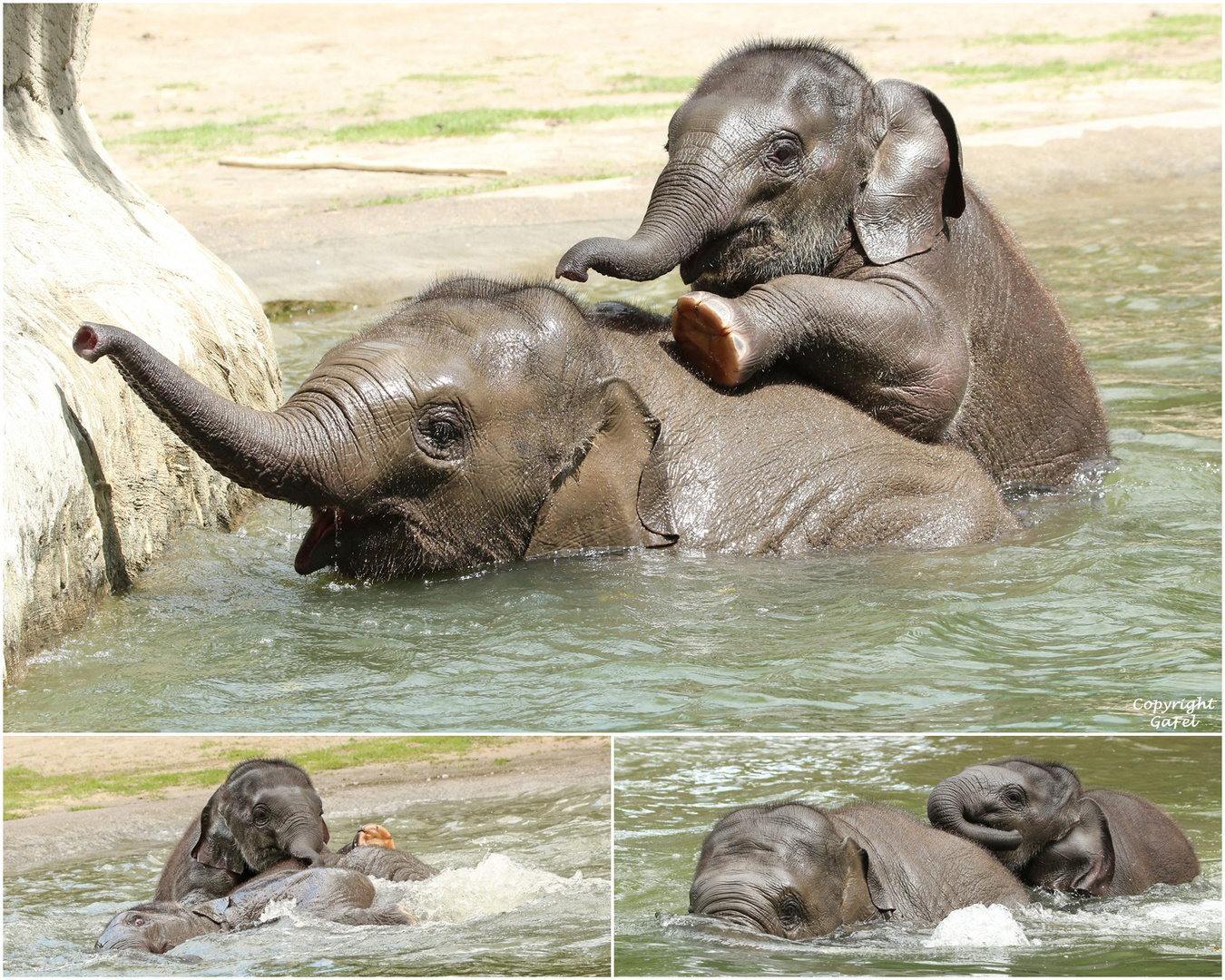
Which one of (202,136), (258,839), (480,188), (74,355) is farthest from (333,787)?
(202,136)

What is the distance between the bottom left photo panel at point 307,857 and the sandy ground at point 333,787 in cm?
2

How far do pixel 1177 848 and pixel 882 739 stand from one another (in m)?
1.40

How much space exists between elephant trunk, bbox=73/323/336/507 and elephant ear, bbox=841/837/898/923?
2.33m

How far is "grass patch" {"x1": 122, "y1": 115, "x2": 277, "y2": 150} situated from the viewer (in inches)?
810

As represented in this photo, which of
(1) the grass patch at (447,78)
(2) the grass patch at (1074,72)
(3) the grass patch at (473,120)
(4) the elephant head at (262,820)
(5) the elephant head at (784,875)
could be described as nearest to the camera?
(5) the elephant head at (784,875)

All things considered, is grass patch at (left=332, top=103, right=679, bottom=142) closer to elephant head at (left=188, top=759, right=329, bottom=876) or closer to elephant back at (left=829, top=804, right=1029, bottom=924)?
elephant head at (left=188, top=759, right=329, bottom=876)

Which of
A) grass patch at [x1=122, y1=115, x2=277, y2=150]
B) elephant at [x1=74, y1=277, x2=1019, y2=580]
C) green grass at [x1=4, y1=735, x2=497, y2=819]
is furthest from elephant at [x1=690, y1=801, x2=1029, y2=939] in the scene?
grass patch at [x1=122, y1=115, x2=277, y2=150]

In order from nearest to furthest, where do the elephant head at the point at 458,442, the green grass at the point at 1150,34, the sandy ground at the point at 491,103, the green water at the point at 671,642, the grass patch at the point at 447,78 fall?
the green water at the point at 671,642 → the elephant head at the point at 458,442 → the sandy ground at the point at 491,103 → the grass patch at the point at 447,78 → the green grass at the point at 1150,34

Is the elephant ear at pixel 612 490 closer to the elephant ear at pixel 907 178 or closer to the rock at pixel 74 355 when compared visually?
the elephant ear at pixel 907 178

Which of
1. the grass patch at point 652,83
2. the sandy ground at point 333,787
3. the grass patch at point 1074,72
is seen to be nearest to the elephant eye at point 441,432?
the sandy ground at point 333,787

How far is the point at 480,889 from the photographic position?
21.1 ft

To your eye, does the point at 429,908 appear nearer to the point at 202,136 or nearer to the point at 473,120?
the point at 202,136

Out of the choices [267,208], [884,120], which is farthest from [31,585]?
[267,208]

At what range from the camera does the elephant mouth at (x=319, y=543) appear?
6500 mm
